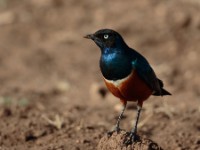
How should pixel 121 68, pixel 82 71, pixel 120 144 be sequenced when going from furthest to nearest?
pixel 82 71 < pixel 121 68 < pixel 120 144

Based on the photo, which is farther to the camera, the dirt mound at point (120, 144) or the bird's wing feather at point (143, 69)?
the bird's wing feather at point (143, 69)

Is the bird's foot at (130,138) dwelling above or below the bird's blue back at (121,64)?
below

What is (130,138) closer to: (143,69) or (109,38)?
(143,69)

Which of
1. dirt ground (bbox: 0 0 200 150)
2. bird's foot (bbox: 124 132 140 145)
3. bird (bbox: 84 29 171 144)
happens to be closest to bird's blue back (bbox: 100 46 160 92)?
bird (bbox: 84 29 171 144)

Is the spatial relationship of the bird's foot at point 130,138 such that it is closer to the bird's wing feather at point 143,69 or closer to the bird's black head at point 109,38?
the bird's wing feather at point 143,69

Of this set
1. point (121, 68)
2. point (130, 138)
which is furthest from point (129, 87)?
point (130, 138)

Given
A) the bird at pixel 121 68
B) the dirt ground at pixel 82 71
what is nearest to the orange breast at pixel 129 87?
the bird at pixel 121 68

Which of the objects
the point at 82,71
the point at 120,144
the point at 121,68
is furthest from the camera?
A: the point at 82,71
